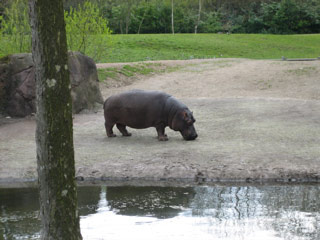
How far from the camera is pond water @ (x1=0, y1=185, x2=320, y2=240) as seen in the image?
5.76 m

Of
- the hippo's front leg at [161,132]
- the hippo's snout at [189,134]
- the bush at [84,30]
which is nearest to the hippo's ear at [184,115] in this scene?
the hippo's snout at [189,134]

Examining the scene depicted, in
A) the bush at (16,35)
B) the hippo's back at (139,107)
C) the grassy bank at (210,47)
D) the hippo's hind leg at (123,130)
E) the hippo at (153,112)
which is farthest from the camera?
the grassy bank at (210,47)

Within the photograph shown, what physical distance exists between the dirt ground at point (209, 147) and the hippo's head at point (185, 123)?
0.51 feet

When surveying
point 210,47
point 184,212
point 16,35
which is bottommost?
point 184,212

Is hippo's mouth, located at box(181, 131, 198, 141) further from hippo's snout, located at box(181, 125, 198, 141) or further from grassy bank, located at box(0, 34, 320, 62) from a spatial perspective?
grassy bank, located at box(0, 34, 320, 62)

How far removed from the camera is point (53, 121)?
163 inches

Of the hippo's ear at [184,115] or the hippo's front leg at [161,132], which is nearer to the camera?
the hippo's ear at [184,115]

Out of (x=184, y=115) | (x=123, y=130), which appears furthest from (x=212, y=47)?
(x=184, y=115)

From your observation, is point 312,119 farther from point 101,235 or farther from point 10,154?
point 101,235

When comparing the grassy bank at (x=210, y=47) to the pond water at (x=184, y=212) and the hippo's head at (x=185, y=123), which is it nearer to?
the hippo's head at (x=185, y=123)

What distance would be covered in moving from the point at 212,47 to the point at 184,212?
99.1 ft

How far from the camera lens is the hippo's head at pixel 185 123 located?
10.0m

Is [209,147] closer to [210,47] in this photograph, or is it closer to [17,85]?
[17,85]

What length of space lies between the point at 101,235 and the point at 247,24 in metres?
48.4
